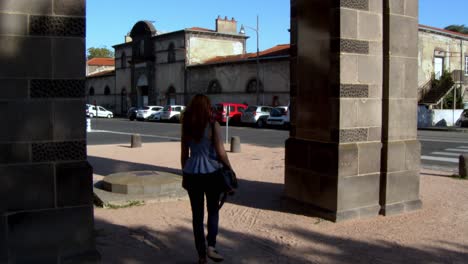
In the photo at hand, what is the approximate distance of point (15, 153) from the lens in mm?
4434

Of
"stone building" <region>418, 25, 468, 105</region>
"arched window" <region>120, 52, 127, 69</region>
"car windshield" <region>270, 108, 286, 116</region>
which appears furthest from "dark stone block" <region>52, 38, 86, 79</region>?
"arched window" <region>120, 52, 127, 69</region>

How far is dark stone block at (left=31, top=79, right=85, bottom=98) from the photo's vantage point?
449 centimetres

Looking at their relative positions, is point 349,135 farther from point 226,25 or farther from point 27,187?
point 226,25

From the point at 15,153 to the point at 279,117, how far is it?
27483 millimetres

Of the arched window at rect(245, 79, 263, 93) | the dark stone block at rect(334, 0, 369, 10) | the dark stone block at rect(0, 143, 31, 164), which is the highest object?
the arched window at rect(245, 79, 263, 93)

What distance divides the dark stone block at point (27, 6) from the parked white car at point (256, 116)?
28.9 meters

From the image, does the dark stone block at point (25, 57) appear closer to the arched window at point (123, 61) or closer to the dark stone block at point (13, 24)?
the dark stone block at point (13, 24)

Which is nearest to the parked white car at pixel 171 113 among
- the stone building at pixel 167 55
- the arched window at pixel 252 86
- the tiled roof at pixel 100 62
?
the arched window at pixel 252 86

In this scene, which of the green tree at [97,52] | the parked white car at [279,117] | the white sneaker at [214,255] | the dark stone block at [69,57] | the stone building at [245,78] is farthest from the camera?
the green tree at [97,52]

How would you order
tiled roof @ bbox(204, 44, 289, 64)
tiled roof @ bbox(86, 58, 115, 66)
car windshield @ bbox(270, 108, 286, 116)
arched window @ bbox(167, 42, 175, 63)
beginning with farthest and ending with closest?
tiled roof @ bbox(86, 58, 115, 66), arched window @ bbox(167, 42, 175, 63), tiled roof @ bbox(204, 44, 289, 64), car windshield @ bbox(270, 108, 286, 116)

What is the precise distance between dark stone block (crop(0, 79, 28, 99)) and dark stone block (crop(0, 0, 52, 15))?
2.06ft

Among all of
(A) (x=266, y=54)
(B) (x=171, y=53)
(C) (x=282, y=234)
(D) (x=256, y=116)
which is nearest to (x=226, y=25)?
(B) (x=171, y=53)

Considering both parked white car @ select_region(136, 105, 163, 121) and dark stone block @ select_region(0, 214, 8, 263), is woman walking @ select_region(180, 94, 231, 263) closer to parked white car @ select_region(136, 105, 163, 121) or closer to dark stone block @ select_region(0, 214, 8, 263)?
dark stone block @ select_region(0, 214, 8, 263)

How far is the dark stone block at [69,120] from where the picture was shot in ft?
15.0
